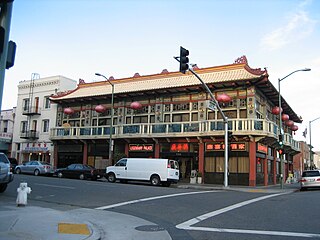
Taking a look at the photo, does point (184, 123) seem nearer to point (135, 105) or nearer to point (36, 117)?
point (135, 105)

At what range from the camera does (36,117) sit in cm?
4325

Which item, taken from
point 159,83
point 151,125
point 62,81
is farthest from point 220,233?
point 62,81

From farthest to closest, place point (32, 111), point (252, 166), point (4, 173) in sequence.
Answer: point (32, 111) → point (252, 166) → point (4, 173)

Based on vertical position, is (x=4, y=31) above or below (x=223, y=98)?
below

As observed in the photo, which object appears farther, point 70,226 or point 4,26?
point 70,226

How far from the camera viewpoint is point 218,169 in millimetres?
29781

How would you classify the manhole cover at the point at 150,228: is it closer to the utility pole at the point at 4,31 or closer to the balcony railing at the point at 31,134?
the utility pole at the point at 4,31

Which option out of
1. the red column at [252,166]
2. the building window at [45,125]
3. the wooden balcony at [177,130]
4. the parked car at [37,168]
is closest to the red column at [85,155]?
the wooden balcony at [177,130]

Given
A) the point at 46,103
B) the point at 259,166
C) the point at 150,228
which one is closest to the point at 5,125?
the point at 46,103

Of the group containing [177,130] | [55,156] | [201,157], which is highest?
[177,130]

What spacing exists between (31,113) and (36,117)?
0.79 metres

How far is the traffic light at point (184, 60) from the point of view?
16.9 m

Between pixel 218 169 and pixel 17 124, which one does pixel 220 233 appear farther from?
pixel 17 124

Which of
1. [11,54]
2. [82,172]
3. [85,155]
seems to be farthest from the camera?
[85,155]
